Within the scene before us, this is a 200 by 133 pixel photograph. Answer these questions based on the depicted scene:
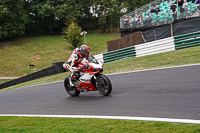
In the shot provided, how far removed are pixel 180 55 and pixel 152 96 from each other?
8.61 meters

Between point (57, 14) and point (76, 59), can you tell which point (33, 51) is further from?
point (76, 59)

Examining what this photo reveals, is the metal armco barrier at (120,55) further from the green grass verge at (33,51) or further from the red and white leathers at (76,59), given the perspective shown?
the green grass verge at (33,51)

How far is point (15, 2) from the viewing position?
56.0m

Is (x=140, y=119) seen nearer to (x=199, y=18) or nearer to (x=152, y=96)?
(x=152, y=96)

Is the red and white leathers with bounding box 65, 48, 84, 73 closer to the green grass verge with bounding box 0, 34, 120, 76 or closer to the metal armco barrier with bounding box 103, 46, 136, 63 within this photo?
the metal armco barrier with bounding box 103, 46, 136, 63

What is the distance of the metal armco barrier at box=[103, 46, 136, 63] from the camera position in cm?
1932

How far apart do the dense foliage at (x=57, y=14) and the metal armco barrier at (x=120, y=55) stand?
38.0 meters

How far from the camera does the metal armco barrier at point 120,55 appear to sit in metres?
19.3

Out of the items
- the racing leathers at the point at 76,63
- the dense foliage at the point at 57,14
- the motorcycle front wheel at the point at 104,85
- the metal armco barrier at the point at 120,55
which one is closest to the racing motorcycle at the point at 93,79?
the motorcycle front wheel at the point at 104,85

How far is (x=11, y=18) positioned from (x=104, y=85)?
53.2 m

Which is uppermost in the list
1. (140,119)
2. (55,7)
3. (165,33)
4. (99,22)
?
(55,7)

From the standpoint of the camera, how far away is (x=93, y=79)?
7344 mm

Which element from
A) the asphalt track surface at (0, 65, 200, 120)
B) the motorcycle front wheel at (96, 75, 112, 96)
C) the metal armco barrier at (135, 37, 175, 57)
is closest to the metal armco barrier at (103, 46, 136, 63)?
the metal armco barrier at (135, 37, 175, 57)

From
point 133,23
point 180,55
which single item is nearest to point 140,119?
point 180,55
